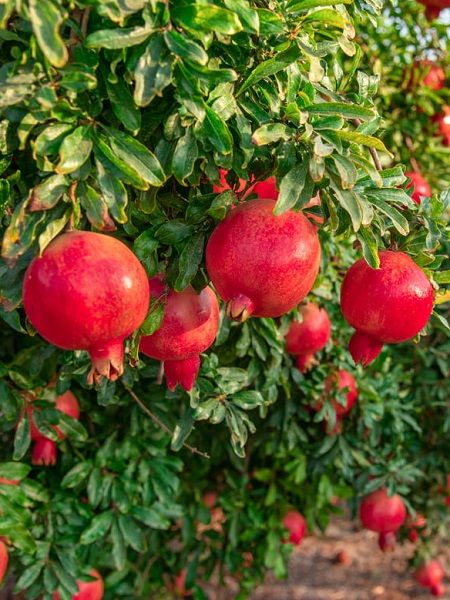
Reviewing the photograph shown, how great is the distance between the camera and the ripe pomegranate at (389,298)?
944 millimetres

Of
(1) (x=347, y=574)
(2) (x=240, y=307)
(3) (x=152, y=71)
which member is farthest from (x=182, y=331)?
(1) (x=347, y=574)

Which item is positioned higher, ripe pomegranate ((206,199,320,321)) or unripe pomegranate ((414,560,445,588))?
ripe pomegranate ((206,199,320,321))

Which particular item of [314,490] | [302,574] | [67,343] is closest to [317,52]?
[67,343]

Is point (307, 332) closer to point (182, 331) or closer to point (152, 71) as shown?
point (182, 331)

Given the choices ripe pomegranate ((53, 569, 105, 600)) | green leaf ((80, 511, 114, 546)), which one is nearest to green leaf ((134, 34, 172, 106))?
green leaf ((80, 511, 114, 546))

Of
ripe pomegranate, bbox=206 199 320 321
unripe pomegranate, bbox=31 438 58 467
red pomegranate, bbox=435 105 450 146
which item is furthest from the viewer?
red pomegranate, bbox=435 105 450 146

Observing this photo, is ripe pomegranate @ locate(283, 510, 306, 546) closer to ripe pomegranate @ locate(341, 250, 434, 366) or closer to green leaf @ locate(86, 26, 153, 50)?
ripe pomegranate @ locate(341, 250, 434, 366)

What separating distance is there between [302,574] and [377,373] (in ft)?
7.02

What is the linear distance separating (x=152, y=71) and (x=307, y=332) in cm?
91

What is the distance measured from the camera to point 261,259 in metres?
0.81

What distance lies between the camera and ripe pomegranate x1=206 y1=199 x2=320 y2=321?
0.82 m

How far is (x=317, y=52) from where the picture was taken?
96 centimetres

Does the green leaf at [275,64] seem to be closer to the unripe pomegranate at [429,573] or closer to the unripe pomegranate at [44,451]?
the unripe pomegranate at [44,451]

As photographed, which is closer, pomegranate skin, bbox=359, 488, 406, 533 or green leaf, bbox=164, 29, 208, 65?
green leaf, bbox=164, 29, 208, 65
